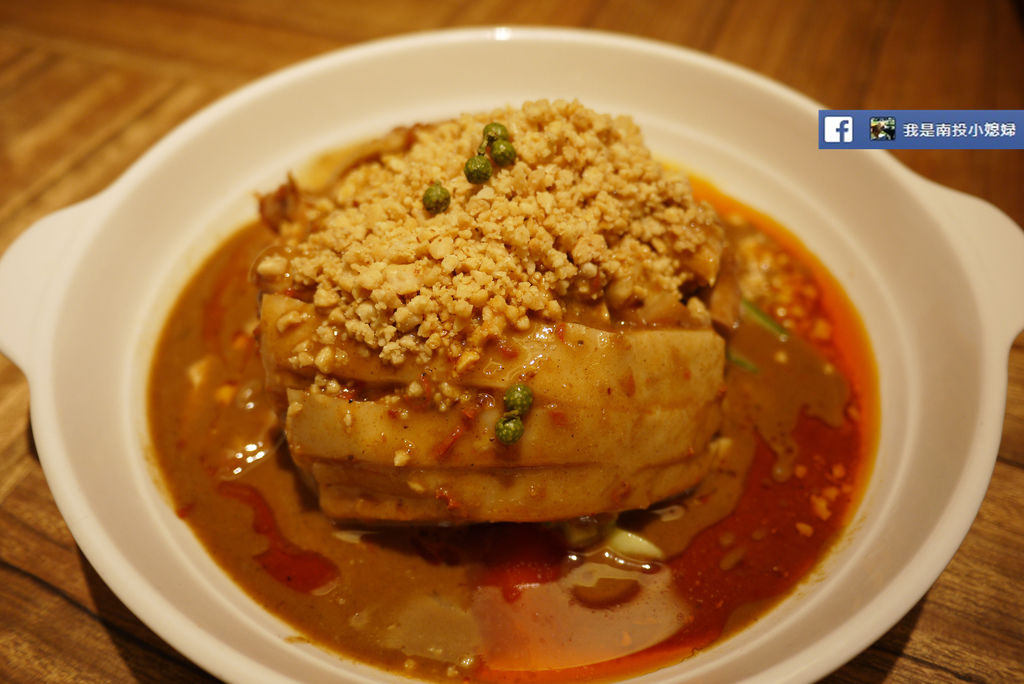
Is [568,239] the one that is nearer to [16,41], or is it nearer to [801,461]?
[801,461]

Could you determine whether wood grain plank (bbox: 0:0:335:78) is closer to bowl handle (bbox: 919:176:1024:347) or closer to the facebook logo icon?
the facebook logo icon

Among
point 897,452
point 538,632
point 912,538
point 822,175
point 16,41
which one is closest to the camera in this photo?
point 912,538

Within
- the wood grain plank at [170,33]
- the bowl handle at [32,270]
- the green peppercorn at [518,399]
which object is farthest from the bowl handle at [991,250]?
the wood grain plank at [170,33]

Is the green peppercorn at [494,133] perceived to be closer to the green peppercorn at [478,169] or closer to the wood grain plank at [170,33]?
the green peppercorn at [478,169]

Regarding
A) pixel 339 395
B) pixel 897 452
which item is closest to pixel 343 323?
pixel 339 395

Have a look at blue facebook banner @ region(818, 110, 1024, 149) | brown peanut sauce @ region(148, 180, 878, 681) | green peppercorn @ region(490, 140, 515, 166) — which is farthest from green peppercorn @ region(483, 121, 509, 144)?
blue facebook banner @ region(818, 110, 1024, 149)

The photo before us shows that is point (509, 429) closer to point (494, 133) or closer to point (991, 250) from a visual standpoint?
point (494, 133)
